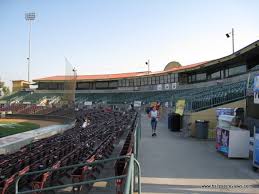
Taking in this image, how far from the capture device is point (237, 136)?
1088 cm

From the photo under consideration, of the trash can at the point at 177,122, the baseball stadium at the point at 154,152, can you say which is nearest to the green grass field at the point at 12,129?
the baseball stadium at the point at 154,152

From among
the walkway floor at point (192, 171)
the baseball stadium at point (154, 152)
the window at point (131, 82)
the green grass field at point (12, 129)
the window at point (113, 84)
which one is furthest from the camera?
the window at point (113, 84)

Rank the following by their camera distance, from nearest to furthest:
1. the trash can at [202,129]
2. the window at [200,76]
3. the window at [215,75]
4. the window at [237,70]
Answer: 1. the trash can at [202,129]
2. the window at [237,70]
3. the window at [215,75]
4. the window at [200,76]

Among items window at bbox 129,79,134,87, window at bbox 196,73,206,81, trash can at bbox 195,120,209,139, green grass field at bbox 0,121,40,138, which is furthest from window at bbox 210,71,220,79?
window at bbox 129,79,134,87

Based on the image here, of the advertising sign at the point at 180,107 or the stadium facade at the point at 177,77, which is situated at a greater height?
the stadium facade at the point at 177,77

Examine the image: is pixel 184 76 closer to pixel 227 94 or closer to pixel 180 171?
pixel 227 94

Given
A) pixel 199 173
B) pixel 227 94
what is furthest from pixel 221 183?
pixel 227 94

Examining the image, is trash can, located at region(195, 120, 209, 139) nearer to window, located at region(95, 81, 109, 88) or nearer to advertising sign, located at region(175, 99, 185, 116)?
advertising sign, located at region(175, 99, 185, 116)

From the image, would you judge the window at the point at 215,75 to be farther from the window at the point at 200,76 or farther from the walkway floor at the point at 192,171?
the walkway floor at the point at 192,171

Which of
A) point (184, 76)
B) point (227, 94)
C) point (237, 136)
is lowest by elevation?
point (237, 136)

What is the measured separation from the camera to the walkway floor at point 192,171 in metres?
7.44

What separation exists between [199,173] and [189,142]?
19.6ft

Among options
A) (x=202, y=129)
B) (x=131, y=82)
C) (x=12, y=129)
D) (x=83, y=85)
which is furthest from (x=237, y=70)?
(x=83, y=85)

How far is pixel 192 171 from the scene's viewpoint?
29.8 ft
